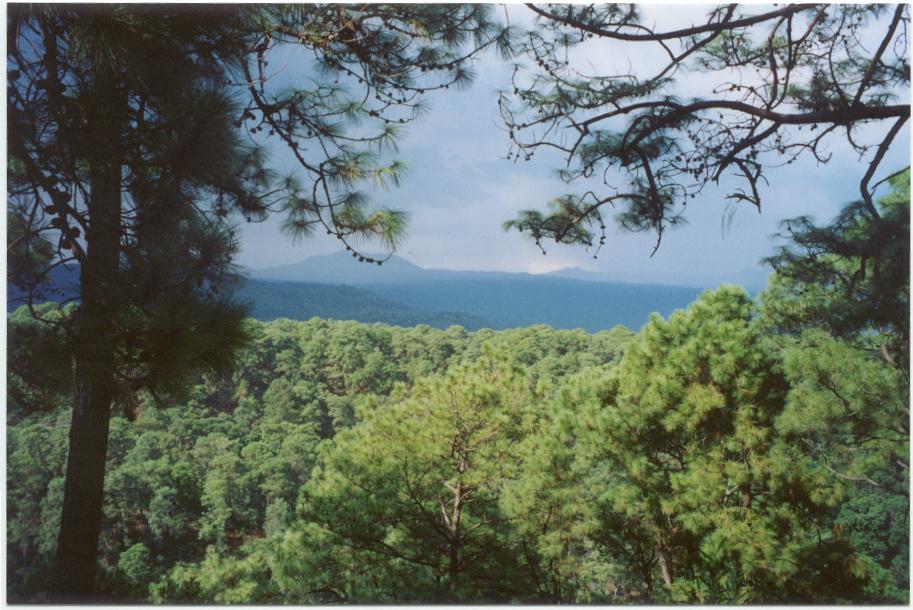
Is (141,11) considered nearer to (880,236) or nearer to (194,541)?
(880,236)

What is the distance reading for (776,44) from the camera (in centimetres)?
155

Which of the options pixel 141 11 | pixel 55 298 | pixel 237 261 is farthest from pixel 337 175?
pixel 55 298

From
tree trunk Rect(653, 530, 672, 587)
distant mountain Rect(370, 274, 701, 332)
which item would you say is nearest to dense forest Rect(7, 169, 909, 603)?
tree trunk Rect(653, 530, 672, 587)

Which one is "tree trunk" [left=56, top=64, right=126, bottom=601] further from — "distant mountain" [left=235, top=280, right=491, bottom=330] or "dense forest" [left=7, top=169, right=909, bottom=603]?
"distant mountain" [left=235, top=280, right=491, bottom=330]

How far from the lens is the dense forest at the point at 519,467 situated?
4.87 feet

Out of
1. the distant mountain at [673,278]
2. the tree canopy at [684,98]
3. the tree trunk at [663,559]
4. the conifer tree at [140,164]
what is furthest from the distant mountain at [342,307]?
the tree trunk at [663,559]

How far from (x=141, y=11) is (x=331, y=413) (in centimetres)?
201

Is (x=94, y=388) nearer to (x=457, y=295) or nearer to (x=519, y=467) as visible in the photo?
(x=519, y=467)

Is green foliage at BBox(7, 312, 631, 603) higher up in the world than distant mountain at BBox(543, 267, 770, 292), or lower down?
lower down

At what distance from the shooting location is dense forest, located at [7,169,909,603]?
149 centimetres

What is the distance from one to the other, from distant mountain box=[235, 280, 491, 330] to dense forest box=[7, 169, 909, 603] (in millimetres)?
95

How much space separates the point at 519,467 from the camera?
221 centimetres

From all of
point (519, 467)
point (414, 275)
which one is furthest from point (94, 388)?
point (519, 467)

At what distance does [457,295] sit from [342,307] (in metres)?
0.61
